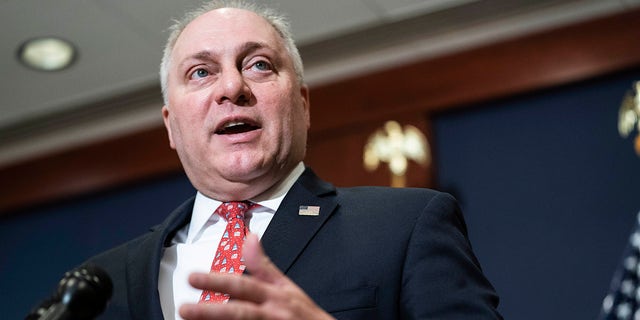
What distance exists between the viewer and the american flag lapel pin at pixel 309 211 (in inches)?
71.1

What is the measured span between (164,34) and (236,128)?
2.35m

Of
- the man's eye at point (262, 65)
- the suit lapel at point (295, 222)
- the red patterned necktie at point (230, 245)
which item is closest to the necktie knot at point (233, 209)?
the red patterned necktie at point (230, 245)

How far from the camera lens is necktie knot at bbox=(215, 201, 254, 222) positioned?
6.21 feet

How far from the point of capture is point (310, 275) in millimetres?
1649

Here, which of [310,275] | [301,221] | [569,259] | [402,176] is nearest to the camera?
[310,275]

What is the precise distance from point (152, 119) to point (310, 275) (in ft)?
11.2

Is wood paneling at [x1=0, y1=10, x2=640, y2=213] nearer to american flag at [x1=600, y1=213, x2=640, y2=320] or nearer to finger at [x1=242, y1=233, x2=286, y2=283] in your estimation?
american flag at [x1=600, y1=213, x2=640, y2=320]

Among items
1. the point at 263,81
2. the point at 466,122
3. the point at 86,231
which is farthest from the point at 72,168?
the point at 263,81

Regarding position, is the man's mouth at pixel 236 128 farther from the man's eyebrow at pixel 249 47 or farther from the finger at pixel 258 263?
the finger at pixel 258 263

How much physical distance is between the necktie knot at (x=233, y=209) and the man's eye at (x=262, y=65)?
0.31m

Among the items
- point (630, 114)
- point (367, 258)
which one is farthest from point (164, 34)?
point (367, 258)

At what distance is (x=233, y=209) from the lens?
191 centimetres

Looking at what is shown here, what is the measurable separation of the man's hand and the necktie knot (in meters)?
0.69

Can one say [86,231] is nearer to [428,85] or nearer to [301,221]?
[428,85]
